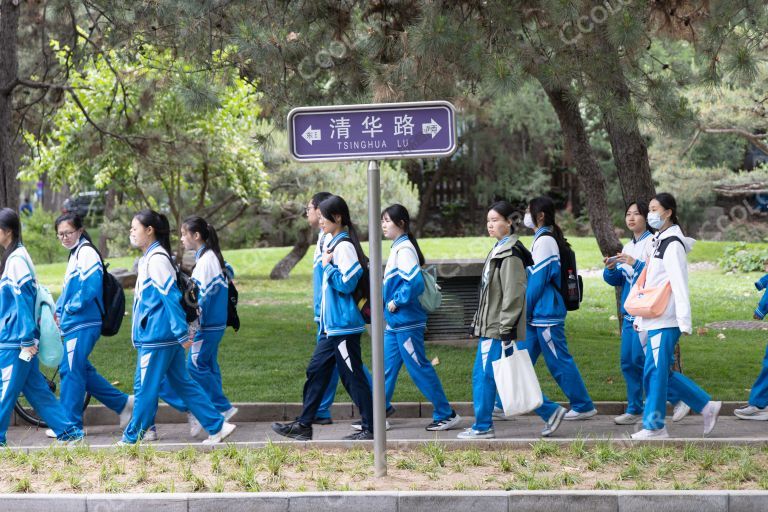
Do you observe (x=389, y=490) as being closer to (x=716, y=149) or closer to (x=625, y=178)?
(x=625, y=178)

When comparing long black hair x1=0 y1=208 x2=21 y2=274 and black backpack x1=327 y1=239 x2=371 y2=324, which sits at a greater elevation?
long black hair x1=0 y1=208 x2=21 y2=274

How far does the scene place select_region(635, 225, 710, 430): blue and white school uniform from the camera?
7.32 metres

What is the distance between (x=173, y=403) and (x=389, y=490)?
2.57 m

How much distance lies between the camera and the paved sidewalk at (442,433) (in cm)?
725

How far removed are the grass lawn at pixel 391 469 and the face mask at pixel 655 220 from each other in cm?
165

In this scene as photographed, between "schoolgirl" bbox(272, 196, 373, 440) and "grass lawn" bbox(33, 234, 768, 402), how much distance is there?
4.94 feet

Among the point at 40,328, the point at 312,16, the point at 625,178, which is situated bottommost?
the point at 40,328

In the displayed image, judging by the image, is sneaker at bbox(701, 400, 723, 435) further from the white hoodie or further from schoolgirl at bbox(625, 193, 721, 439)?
the white hoodie

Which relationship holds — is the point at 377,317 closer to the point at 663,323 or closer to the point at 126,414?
the point at 663,323

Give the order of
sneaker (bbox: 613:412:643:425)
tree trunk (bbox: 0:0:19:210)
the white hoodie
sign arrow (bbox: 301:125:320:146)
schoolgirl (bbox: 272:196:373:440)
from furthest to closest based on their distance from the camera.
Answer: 1. tree trunk (bbox: 0:0:19:210)
2. sneaker (bbox: 613:412:643:425)
3. schoolgirl (bbox: 272:196:373:440)
4. the white hoodie
5. sign arrow (bbox: 301:125:320:146)

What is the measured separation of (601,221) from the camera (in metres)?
11.5

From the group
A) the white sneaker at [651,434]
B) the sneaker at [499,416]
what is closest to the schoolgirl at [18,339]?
the sneaker at [499,416]

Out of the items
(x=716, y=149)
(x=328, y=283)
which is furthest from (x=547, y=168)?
Result: (x=328, y=283)

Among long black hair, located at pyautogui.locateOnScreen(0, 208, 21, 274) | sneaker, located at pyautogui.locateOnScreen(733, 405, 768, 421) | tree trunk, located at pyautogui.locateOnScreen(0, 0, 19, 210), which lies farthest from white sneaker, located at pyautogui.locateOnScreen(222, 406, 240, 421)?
tree trunk, located at pyautogui.locateOnScreen(0, 0, 19, 210)
